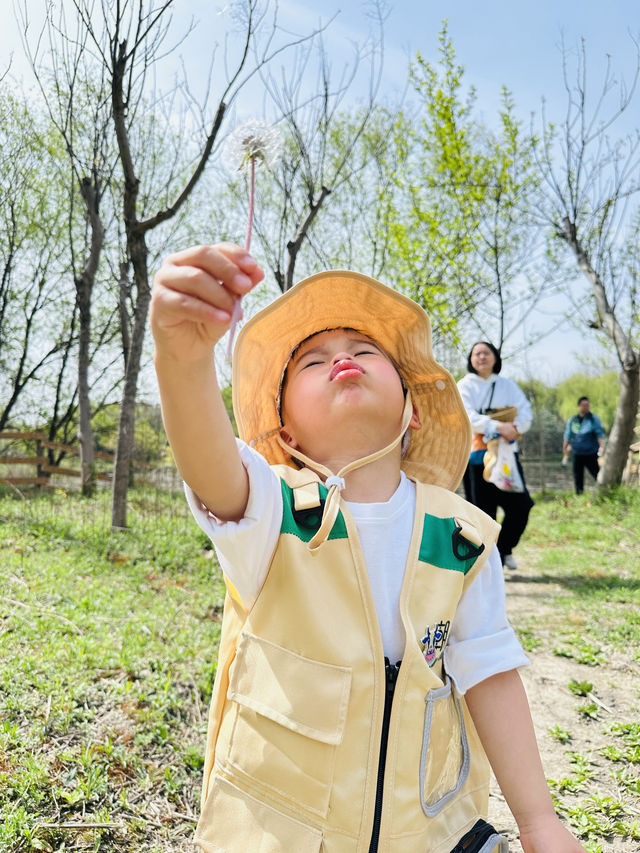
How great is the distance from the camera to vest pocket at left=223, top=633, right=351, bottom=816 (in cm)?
106

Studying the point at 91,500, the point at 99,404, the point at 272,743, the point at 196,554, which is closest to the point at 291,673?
the point at 272,743

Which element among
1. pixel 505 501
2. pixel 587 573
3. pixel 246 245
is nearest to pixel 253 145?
pixel 246 245

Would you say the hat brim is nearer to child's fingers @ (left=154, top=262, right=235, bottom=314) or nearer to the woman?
child's fingers @ (left=154, top=262, right=235, bottom=314)

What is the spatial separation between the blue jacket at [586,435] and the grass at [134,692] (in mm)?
5725

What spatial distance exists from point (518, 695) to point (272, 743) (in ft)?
1.76

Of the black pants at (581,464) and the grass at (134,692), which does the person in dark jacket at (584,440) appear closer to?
the black pants at (581,464)

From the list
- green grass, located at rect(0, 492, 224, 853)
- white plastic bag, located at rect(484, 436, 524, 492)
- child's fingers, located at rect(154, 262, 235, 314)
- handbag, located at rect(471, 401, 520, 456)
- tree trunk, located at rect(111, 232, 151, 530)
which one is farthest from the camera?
tree trunk, located at rect(111, 232, 151, 530)

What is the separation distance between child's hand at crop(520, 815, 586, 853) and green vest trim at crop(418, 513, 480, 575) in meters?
0.49

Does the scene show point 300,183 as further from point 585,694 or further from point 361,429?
point 361,429

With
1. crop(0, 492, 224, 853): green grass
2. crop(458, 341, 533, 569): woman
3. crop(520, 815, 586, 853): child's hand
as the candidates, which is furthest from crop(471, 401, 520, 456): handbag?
crop(520, 815, 586, 853): child's hand

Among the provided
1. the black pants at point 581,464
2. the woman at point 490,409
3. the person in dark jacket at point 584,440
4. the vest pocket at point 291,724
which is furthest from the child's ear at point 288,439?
the black pants at point 581,464

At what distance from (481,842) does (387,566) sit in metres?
0.54

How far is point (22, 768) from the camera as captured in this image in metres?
2.04

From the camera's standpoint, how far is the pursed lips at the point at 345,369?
1.30 meters
